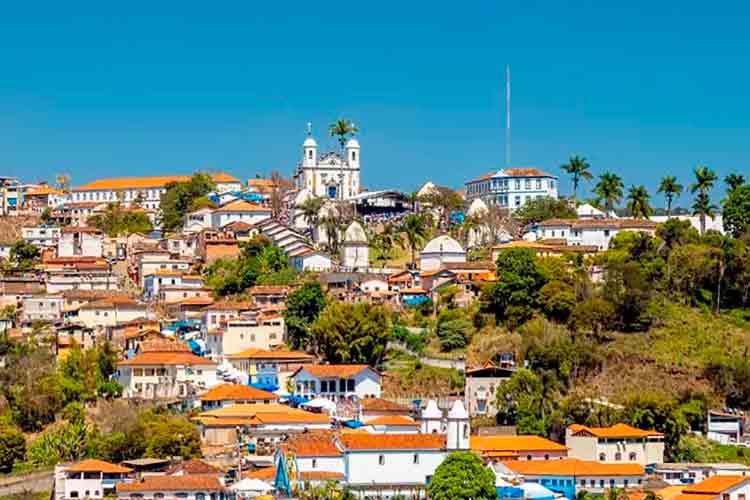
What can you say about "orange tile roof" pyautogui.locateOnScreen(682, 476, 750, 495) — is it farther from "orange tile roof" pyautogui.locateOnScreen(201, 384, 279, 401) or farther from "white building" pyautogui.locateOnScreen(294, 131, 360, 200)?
"white building" pyautogui.locateOnScreen(294, 131, 360, 200)

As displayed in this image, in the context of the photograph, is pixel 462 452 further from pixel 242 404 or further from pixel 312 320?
pixel 312 320

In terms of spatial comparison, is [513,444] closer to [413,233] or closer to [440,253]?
[440,253]

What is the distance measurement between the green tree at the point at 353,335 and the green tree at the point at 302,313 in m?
2.69

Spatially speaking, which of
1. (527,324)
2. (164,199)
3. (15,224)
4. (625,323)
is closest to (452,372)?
(527,324)

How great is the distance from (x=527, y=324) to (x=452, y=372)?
11.3ft

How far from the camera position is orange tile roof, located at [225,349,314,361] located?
51469 millimetres

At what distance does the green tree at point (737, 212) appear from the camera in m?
62.1

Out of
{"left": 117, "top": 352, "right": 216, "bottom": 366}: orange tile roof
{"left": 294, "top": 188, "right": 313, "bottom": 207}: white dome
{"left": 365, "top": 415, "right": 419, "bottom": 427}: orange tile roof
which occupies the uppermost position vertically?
{"left": 294, "top": 188, "right": 313, "bottom": 207}: white dome

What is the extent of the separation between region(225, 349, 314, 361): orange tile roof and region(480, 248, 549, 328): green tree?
679cm

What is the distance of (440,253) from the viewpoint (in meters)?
62.6

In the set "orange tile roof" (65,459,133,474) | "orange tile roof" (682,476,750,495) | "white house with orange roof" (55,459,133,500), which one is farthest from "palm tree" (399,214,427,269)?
"orange tile roof" (682,476,750,495)

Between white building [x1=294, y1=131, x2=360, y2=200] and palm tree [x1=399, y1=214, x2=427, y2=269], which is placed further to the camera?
white building [x1=294, y1=131, x2=360, y2=200]

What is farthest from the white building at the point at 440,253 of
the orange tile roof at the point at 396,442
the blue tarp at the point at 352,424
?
the orange tile roof at the point at 396,442

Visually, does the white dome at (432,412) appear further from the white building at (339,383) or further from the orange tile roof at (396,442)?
the white building at (339,383)
